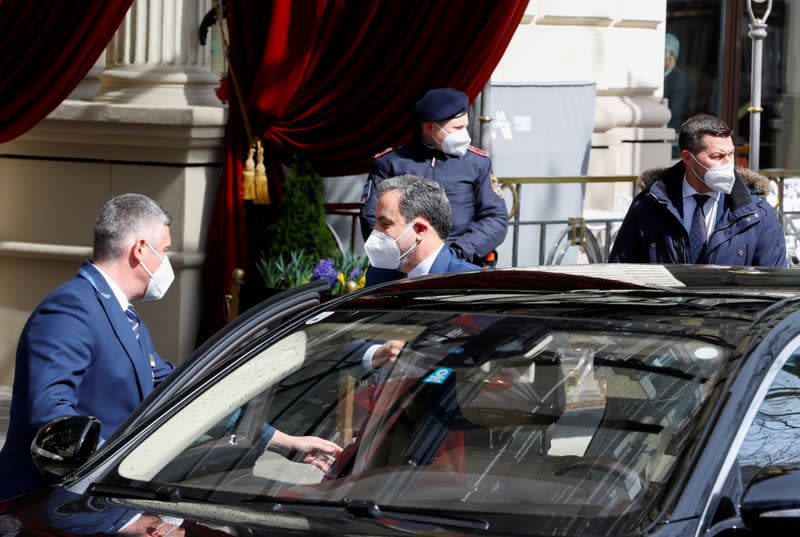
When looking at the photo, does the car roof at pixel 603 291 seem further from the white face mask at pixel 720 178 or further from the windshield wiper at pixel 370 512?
the white face mask at pixel 720 178

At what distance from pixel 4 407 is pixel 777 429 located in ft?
22.2

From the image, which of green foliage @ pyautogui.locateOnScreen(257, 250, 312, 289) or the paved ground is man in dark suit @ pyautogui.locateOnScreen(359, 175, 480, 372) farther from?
the paved ground

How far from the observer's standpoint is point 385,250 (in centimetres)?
539

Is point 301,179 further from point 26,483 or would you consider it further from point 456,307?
point 456,307

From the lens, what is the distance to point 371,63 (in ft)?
29.7

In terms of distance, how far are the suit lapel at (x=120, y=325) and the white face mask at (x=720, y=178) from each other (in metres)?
2.68

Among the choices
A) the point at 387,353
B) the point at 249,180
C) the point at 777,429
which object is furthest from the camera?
the point at 249,180

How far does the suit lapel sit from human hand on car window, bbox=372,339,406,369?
1.26 meters

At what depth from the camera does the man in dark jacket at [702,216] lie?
20.9ft

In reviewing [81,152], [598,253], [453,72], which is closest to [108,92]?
[81,152]

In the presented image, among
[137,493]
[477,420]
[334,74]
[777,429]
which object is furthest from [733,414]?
[334,74]

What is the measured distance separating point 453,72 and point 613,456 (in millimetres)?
5868

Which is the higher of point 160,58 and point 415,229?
point 160,58

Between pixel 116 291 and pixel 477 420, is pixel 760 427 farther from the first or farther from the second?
pixel 116 291
